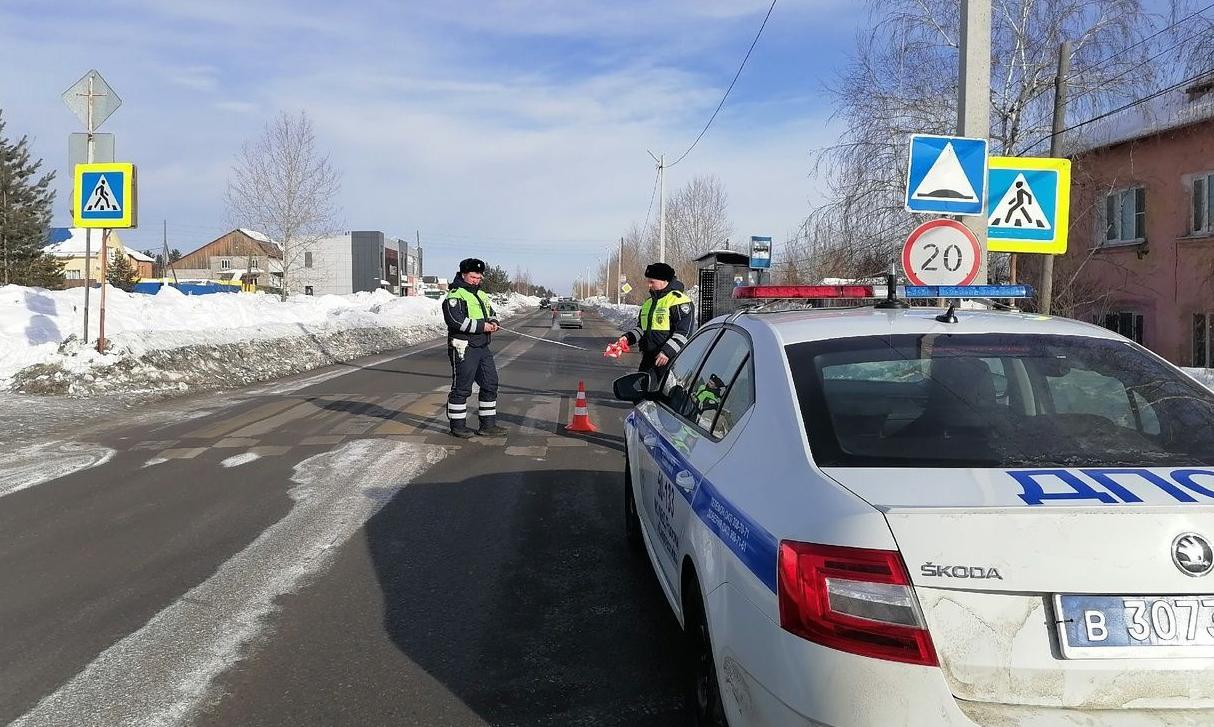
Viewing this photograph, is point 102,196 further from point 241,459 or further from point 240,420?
point 241,459

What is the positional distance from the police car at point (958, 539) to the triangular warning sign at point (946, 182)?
464 centimetres

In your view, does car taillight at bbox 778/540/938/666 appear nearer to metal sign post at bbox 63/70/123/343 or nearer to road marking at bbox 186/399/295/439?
road marking at bbox 186/399/295/439

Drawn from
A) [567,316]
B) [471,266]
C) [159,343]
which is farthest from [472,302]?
[567,316]

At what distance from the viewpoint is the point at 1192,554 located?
1.96 metres

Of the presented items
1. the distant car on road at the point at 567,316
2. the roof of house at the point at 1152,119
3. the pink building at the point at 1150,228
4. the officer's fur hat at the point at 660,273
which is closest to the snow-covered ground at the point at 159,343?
the officer's fur hat at the point at 660,273

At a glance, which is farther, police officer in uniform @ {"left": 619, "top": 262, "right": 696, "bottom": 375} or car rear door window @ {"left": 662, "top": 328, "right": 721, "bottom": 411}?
police officer in uniform @ {"left": 619, "top": 262, "right": 696, "bottom": 375}

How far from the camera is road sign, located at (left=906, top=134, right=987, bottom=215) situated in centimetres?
743

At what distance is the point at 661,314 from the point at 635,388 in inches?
154

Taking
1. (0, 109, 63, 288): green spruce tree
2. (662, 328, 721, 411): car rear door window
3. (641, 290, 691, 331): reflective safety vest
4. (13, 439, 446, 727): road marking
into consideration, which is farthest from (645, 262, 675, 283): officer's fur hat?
(0, 109, 63, 288): green spruce tree

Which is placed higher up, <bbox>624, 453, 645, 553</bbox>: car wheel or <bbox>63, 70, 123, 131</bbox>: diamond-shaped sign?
<bbox>63, 70, 123, 131</bbox>: diamond-shaped sign

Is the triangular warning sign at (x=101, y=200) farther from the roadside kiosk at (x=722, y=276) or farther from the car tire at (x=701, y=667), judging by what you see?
the roadside kiosk at (x=722, y=276)

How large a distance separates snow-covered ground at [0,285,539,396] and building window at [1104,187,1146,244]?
17953mm

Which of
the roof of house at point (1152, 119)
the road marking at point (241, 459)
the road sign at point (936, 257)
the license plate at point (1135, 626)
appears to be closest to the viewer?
the license plate at point (1135, 626)

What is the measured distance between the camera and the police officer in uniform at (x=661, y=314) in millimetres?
8656
